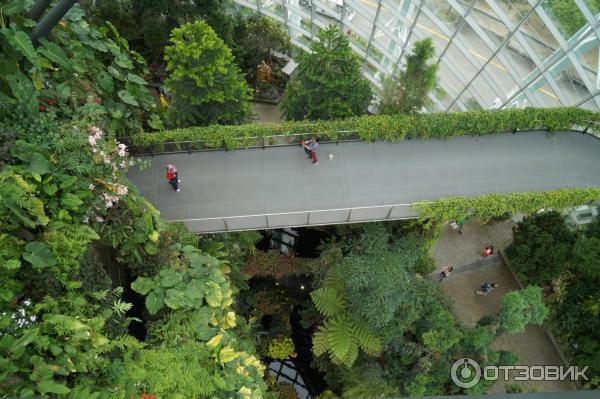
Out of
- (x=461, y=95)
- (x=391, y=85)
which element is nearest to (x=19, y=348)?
(x=391, y=85)

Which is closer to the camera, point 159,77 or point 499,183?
point 499,183

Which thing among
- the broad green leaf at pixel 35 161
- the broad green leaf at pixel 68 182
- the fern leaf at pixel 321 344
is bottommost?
the fern leaf at pixel 321 344

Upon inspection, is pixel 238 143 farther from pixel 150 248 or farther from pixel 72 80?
pixel 72 80

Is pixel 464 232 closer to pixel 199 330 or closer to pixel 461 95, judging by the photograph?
pixel 461 95

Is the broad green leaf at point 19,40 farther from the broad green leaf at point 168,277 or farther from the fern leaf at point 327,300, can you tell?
the fern leaf at point 327,300

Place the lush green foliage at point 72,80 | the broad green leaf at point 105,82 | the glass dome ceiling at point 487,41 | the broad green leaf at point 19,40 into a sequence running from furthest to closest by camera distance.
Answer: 1. the glass dome ceiling at point 487,41
2. the broad green leaf at point 105,82
3. the lush green foliage at point 72,80
4. the broad green leaf at point 19,40

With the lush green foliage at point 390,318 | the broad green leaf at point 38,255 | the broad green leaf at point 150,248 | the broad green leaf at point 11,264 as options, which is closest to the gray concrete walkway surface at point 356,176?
the lush green foliage at point 390,318

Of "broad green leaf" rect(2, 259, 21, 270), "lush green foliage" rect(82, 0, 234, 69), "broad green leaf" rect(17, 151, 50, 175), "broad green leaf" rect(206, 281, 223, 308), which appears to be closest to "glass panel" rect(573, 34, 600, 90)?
"broad green leaf" rect(206, 281, 223, 308)

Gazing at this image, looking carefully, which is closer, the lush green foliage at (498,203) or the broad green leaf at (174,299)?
the broad green leaf at (174,299)
